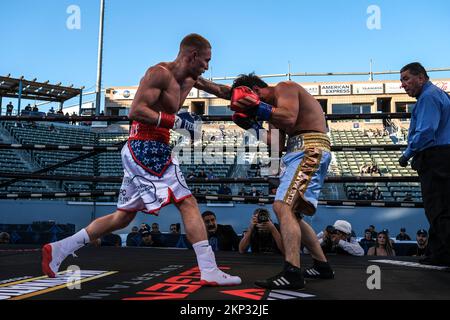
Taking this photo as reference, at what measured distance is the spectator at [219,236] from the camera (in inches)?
157

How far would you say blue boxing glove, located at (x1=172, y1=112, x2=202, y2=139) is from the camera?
79.6 inches

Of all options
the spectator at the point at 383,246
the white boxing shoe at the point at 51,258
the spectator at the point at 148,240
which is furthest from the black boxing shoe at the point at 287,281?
the spectator at the point at 148,240

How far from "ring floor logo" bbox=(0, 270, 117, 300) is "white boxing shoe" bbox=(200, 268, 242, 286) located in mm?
545

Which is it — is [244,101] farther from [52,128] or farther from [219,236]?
[52,128]

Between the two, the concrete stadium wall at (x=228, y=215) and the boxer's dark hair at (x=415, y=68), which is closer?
the boxer's dark hair at (x=415, y=68)

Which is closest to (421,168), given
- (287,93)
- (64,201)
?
(287,93)

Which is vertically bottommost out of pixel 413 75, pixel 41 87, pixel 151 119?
pixel 151 119

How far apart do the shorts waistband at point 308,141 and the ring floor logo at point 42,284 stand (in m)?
1.15

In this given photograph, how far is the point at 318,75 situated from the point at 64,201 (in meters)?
20.4

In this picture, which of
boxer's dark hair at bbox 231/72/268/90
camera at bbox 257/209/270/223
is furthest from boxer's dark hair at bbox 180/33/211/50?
camera at bbox 257/209/270/223

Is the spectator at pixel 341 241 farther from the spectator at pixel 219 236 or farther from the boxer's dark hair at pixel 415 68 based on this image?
the boxer's dark hair at pixel 415 68

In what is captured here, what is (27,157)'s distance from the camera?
12148mm

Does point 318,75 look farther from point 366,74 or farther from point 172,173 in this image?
point 172,173

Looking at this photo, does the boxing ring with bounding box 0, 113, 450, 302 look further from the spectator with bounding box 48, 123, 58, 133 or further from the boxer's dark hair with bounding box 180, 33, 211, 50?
the spectator with bounding box 48, 123, 58, 133
